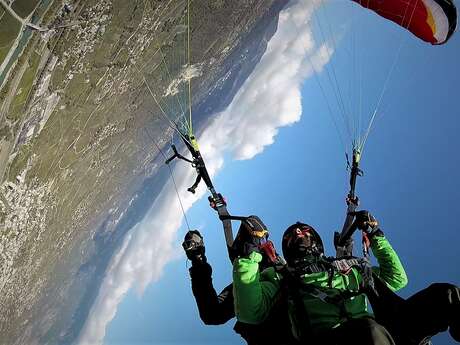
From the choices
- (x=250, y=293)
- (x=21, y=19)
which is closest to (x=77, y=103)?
(x=21, y=19)

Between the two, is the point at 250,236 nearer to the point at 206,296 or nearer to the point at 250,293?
the point at 206,296

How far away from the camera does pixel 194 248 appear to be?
18.5ft

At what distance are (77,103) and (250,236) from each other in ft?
130

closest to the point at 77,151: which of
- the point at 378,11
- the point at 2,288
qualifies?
the point at 2,288

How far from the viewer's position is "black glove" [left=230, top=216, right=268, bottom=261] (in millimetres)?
5426

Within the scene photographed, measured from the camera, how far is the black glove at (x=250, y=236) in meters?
5.43

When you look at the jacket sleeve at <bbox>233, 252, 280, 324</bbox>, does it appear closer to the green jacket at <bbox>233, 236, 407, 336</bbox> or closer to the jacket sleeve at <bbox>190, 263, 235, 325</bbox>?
the green jacket at <bbox>233, 236, 407, 336</bbox>

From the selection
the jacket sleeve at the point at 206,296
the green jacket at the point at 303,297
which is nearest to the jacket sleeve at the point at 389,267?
the green jacket at the point at 303,297

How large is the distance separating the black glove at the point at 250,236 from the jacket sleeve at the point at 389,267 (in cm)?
170

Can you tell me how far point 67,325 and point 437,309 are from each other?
199787 millimetres

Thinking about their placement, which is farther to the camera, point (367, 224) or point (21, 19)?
point (21, 19)

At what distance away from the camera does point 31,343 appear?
367ft

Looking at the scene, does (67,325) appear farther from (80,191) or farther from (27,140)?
(27,140)

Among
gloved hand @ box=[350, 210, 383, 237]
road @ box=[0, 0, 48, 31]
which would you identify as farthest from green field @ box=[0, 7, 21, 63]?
gloved hand @ box=[350, 210, 383, 237]
